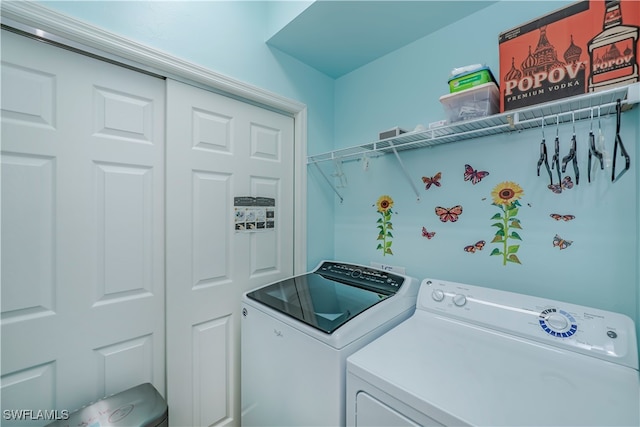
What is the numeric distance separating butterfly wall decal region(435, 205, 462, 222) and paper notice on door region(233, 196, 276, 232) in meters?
→ 1.04

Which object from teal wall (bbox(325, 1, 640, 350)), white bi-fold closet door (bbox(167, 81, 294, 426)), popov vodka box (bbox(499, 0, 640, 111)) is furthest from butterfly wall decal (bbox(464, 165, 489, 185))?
white bi-fold closet door (bbox(167, 81, 294, 426))

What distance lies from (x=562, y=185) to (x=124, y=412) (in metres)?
2.10

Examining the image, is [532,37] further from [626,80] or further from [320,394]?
[320,394]

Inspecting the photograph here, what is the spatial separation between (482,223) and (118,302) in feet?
6.03

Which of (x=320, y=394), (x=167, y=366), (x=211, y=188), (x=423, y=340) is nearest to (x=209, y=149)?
(x=211, y=188)

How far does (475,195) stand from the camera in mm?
1413

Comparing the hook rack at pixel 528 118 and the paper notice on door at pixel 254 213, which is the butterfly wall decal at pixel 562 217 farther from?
the paper notice on door at pixel 254 213

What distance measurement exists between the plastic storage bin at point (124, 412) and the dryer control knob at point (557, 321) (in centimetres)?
160

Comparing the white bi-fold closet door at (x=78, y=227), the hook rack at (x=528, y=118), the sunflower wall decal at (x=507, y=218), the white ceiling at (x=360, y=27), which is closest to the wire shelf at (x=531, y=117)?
the hook rack at (x=528, y=118)

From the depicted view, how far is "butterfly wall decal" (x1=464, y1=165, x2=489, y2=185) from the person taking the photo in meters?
1.39

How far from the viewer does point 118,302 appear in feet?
4.04

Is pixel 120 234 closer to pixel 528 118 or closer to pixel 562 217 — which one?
pixel 528 118

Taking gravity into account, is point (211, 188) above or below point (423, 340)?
above

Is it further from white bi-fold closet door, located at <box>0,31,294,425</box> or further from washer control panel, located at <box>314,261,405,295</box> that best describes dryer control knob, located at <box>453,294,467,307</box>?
white bi-fold closet door, located at <box>0,31,294,425</box>
